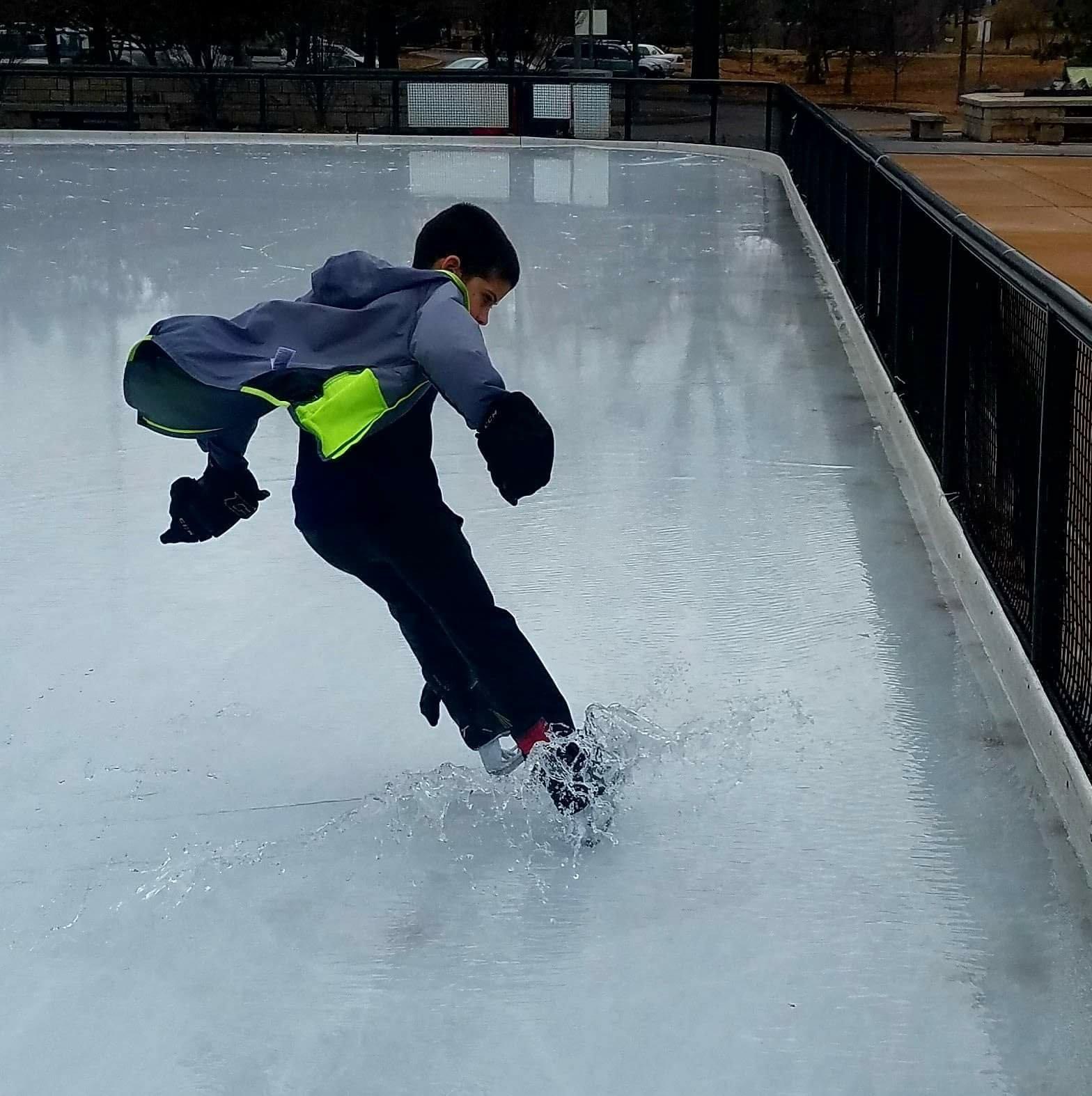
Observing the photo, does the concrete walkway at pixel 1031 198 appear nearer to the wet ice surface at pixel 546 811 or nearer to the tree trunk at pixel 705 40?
the wet ice surface at pixel 546 811

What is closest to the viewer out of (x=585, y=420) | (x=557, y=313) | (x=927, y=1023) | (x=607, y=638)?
(x=927, y=1023)

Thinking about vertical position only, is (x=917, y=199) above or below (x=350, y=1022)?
above

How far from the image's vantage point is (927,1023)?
2746mm

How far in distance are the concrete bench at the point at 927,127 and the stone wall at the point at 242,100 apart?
8.91 meters

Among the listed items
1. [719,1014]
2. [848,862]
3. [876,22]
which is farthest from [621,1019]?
[876,22]

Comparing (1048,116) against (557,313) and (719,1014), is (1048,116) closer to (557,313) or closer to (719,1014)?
(557,313)

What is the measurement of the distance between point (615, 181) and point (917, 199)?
13.1 meters

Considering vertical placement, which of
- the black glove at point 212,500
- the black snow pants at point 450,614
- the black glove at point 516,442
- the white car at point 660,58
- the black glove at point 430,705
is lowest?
the black glove at point 430,705

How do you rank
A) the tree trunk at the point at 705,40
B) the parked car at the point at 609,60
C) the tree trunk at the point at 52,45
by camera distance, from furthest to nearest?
the parked car at the point at 609,60
the tree trunk at the point at 52,45
the tree trunk at the point at 705,40

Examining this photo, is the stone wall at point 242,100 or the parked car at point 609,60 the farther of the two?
the parked car at point 609,60

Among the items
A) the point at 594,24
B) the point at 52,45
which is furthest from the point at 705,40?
the point at 52,45

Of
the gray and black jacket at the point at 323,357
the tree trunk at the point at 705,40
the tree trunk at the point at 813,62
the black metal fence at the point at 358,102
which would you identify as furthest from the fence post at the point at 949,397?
the tree trunk at the point at 813,62

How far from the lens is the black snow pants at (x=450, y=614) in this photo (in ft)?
10.2

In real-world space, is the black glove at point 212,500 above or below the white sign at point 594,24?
below
